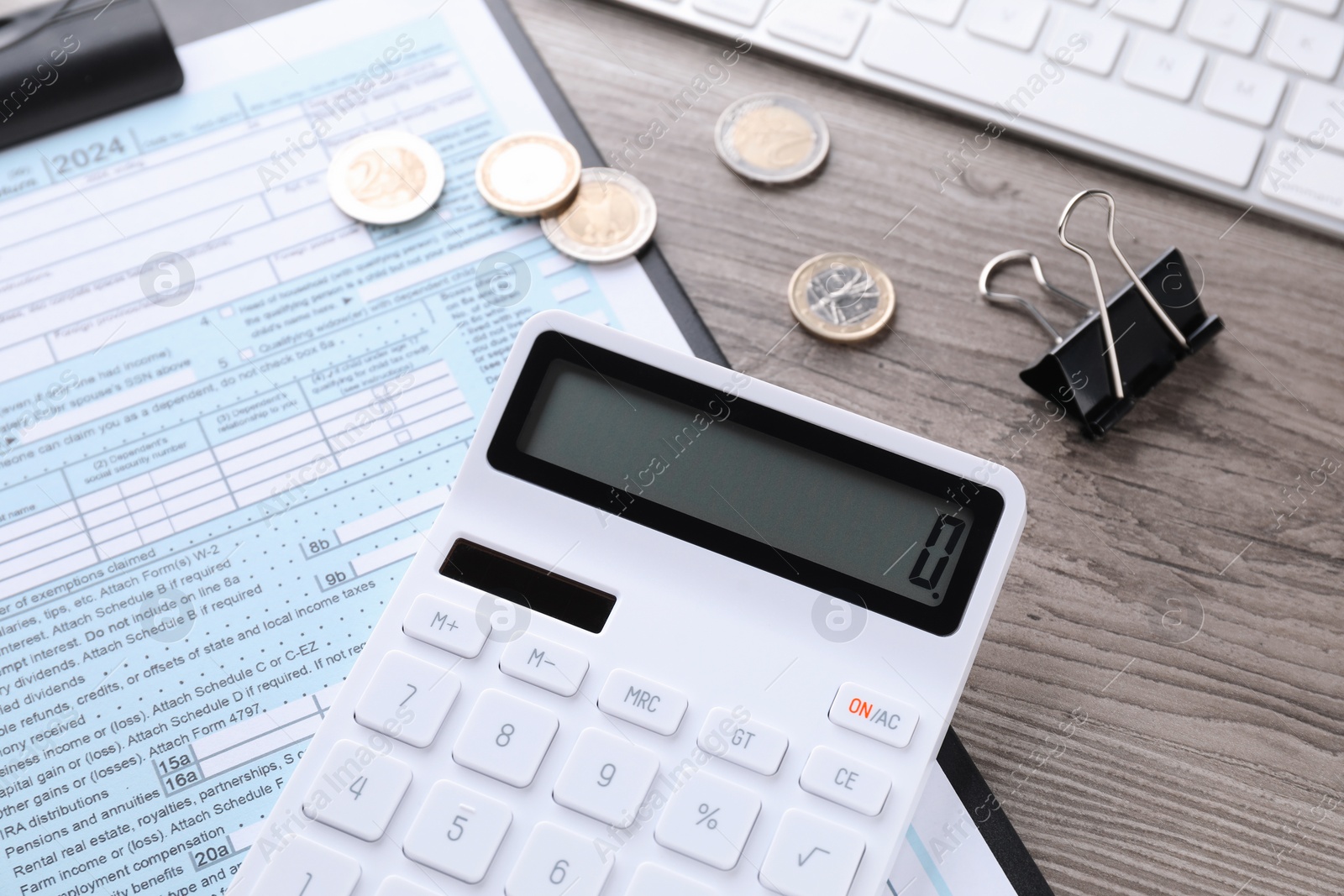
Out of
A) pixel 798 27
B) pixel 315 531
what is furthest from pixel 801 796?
pixel 798 27

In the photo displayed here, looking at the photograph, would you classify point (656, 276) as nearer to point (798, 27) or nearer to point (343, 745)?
point (798, 27)

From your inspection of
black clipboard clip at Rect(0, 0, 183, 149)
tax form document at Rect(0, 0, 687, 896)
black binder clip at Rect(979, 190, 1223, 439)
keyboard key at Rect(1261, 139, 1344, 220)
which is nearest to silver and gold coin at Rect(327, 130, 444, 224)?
tax form document at Rect(0, 0, 687, 896)

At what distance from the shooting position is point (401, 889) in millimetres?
339

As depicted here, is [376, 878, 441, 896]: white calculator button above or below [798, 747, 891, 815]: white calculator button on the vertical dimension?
below

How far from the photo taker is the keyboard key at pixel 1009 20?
0.50 m

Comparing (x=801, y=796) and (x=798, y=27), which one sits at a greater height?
(x=798, y=27)

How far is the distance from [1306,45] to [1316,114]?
0.04m

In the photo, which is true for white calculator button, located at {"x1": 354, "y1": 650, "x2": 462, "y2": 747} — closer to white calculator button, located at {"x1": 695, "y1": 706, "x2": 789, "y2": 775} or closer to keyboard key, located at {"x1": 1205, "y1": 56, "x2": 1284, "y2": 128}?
white calculator button, located at {"x1": 695, "y1": 706, "x2": 789, "y2": 775}

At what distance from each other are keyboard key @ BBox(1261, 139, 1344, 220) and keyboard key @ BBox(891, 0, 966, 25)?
18cm

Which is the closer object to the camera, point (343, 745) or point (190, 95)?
point (343, 745)

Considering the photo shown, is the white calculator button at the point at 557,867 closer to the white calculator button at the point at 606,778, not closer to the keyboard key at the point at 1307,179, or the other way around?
the white calculator button at the point at 606,778

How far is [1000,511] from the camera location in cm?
37

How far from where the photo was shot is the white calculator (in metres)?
0.34

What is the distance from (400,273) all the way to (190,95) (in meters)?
0.18
